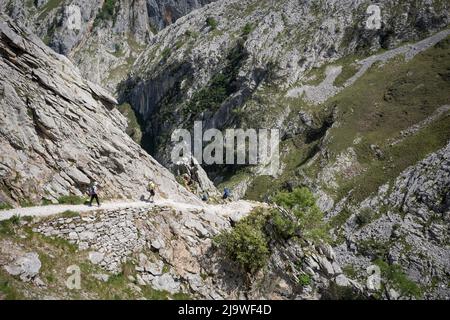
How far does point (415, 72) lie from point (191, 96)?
76996 mm

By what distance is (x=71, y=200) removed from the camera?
99.3 feet

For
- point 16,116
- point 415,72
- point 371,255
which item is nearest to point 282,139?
point 415,72

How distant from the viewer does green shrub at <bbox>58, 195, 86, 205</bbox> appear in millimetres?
30000

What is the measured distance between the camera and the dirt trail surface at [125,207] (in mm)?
26875

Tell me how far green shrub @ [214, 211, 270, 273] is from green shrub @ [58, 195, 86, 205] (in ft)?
35.4

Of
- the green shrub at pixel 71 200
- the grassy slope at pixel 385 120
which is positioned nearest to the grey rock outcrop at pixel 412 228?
the grassy slope at pixel 385 120

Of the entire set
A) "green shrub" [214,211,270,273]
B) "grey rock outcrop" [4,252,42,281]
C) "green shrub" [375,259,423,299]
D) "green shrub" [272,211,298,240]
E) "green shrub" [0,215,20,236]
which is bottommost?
"green shrub" [375,259,423,299]

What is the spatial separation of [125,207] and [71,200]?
416 cm

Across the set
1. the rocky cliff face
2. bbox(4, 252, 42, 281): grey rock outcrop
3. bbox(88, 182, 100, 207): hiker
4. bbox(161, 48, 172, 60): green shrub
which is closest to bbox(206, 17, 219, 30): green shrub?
the rocky cliff face

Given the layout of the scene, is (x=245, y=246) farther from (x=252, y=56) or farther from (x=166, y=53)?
(x=166, y=53)

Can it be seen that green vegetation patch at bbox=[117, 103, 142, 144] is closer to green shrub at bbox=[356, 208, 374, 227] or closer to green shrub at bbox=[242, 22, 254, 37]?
green shrub at bbox=[242, 22, 254, 37]

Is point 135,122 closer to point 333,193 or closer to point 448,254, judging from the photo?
point 333,193

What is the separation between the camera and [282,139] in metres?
109

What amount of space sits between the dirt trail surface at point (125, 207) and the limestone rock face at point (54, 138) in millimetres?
1570
